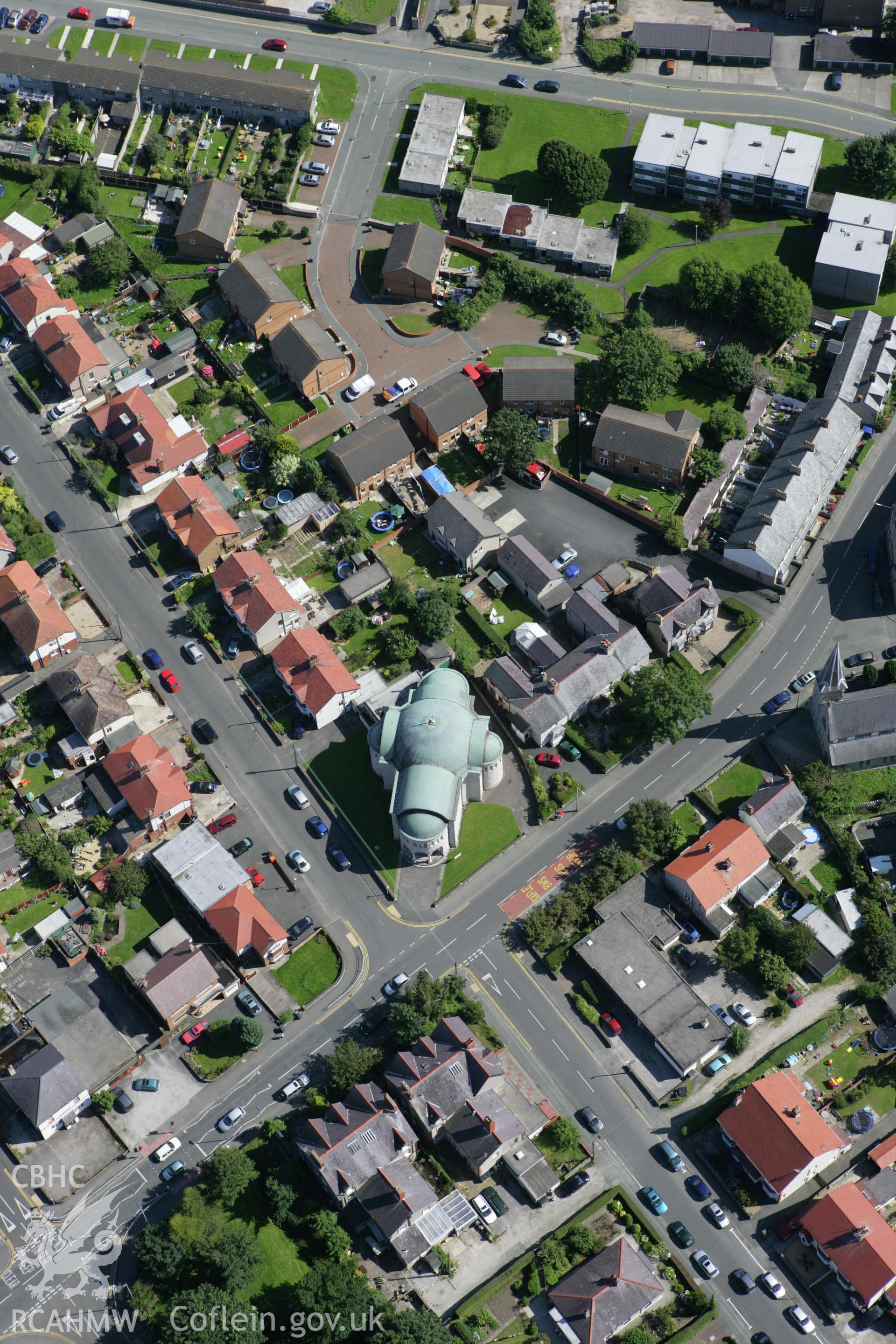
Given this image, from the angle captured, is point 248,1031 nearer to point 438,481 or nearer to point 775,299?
point 438,481

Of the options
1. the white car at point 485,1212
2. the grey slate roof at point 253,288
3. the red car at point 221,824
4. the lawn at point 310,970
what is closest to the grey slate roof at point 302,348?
the grey slate roof at point 253,288

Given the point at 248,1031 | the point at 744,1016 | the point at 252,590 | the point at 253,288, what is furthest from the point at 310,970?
the point at 253,288

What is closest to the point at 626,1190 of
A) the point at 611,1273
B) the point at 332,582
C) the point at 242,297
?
the point at 611,1273

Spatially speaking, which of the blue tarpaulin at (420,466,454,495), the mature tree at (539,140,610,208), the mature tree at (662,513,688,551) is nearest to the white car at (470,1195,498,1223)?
the mature tree at (662,513,688,551)

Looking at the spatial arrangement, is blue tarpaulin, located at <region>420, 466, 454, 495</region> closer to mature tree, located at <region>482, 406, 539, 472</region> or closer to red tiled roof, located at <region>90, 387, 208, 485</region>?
mature tree, located at <region>482, 406, 539, 472</region>

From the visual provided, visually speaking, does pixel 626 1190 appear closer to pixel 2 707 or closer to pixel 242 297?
pixel 2 707

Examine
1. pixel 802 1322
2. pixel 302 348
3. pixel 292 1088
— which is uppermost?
pixel 302 348
